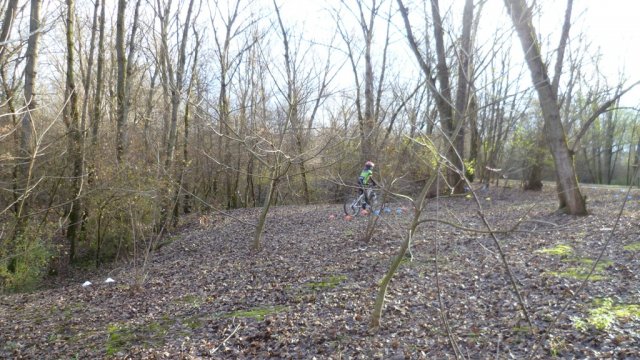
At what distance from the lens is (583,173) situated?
3428 centimetres

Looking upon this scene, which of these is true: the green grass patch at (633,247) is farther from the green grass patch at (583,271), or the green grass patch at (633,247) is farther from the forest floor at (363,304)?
the green grass patch at (583,271)

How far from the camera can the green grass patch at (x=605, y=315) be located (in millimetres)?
3883

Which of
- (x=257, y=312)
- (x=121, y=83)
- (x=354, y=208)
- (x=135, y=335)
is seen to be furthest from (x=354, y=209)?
(x=135, y=335)

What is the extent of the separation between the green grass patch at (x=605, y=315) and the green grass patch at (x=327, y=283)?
2915 millimetres

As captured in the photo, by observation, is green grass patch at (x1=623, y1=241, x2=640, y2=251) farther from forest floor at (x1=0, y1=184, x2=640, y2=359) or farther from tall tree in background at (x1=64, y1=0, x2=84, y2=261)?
tall tree in background at (x1=64, y1=0, x2=84, y2=261)

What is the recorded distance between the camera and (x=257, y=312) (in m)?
5.45

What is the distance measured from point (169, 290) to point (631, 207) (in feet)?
30.8

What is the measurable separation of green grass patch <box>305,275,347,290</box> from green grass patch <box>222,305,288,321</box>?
70 cm

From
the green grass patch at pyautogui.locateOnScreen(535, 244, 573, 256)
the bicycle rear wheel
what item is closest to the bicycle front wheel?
the bicycle rear wheel

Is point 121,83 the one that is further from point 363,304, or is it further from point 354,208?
point 363,304

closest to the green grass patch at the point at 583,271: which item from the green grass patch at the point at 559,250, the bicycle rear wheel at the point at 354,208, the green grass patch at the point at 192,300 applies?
the green grass patch at the point at 559,250

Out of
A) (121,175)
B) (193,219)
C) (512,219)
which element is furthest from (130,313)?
(193,219)

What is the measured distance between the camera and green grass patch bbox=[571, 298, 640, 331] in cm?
388

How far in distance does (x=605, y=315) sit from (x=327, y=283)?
3248 mm
